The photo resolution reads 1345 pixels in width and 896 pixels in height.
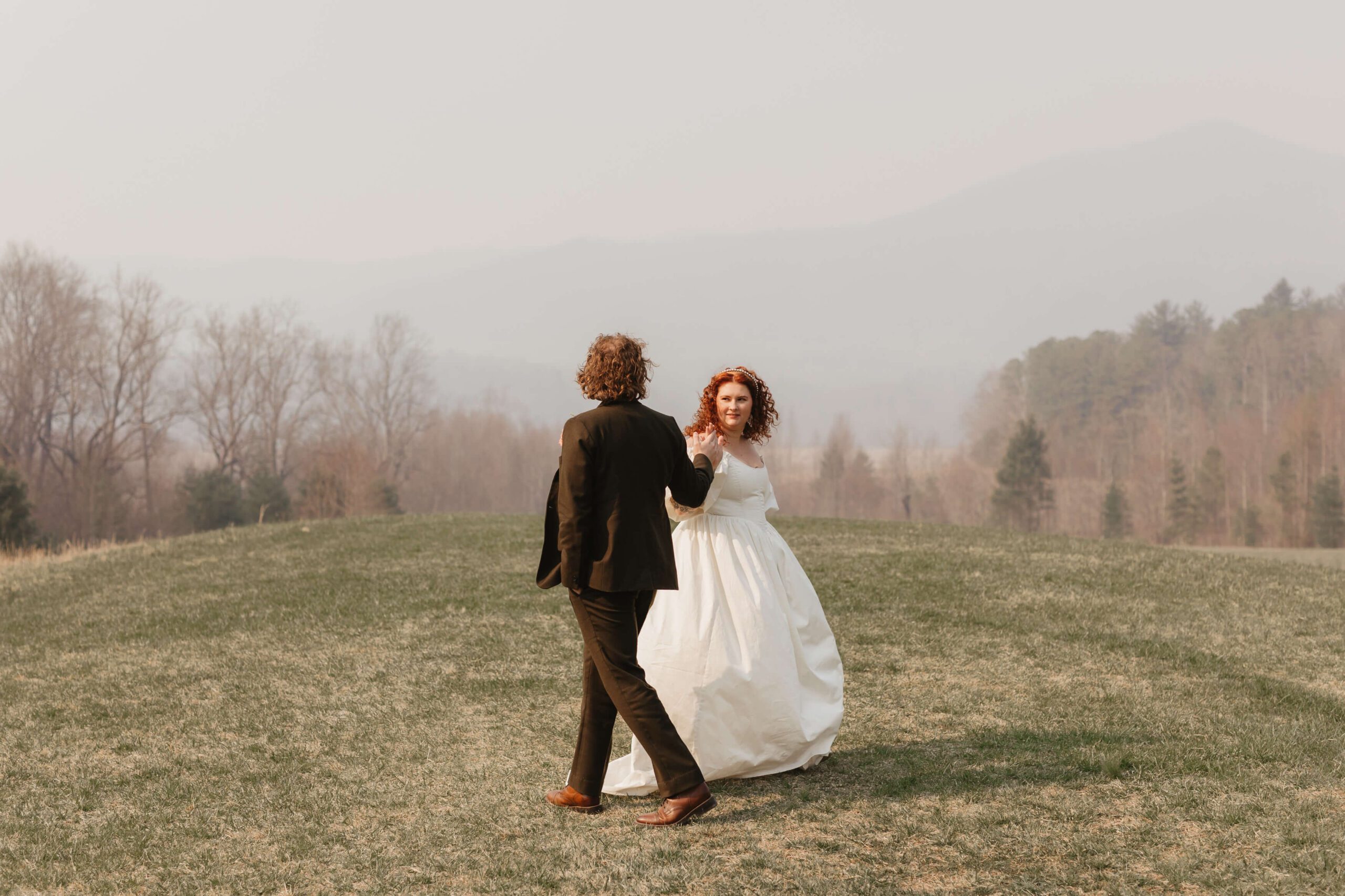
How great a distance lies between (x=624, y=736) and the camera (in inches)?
273

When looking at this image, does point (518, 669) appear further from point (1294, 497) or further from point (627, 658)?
point (1294, 497)

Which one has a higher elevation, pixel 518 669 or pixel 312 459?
pixel 312 459

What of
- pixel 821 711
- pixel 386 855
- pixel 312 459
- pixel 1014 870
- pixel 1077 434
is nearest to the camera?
pixel 1014 870

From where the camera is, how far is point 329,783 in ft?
19.6

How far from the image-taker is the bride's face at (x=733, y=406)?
18.2 ft

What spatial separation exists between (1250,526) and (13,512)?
52.7 m

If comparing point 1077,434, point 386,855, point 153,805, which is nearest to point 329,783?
point 153,805

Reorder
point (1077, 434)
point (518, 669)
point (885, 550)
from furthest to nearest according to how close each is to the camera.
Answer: point (1077, 434) → point (885, 550) → point (518, 669)

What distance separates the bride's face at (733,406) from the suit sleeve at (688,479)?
1.14 ft

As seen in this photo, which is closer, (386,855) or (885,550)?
(386,855)

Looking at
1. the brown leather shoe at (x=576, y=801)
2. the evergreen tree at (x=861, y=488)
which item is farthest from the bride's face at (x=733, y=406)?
the evergreen tree at (x=861, y=488)

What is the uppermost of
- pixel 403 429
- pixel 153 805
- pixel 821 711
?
pixel 403 429

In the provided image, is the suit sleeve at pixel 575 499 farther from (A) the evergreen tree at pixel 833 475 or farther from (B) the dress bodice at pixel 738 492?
(A) the evergreen tree at pixel 833 475

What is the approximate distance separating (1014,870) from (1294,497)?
5472cm
